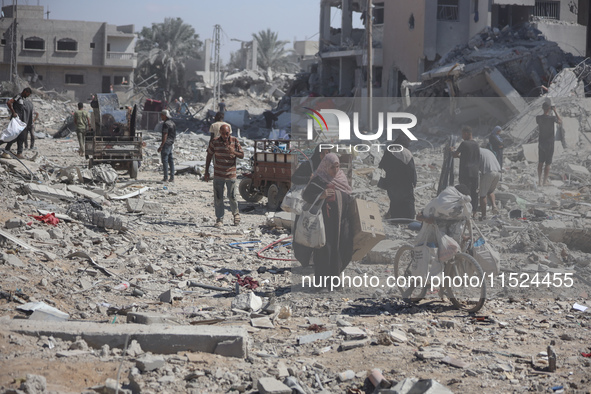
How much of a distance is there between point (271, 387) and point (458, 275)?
104 inches

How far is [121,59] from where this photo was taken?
5366 cm

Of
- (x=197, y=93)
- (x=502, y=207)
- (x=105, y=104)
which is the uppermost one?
(x=197, y=93)

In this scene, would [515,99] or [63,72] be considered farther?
[63,72]

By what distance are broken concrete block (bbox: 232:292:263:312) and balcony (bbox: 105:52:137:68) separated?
49.8 meters

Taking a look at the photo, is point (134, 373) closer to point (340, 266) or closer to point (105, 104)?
point (340, 266)

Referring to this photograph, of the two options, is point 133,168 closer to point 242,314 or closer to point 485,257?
point 242,314

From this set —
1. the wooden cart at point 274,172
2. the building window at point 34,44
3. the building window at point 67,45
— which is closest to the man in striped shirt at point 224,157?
the wooden cart at point 274,172

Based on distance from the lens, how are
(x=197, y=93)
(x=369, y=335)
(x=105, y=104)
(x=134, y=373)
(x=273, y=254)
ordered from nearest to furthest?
(x=134, y=373)
(x=369, y=335)
(x=273, y=254)
(x=105, y=104)
(x=197, y=93)

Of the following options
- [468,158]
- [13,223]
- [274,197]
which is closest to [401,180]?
[468,158]

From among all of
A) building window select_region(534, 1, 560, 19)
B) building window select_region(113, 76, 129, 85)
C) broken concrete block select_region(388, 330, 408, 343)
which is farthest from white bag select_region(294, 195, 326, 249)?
building window select_region(113, 76, 129, 85)

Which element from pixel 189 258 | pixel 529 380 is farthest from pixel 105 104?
pixel 529 380

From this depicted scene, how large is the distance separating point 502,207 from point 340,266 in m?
5.45

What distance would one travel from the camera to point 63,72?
174ft

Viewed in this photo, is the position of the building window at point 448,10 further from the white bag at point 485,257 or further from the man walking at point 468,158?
the white bag at point 485,257
